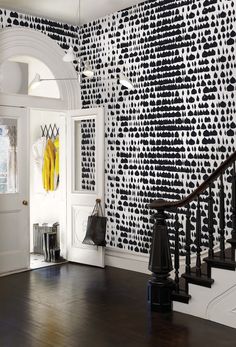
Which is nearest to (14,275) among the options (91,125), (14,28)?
(91,125)

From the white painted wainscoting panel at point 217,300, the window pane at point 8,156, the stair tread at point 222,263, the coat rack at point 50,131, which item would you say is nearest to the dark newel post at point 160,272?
the white painted wainscoting panel at point 217,300

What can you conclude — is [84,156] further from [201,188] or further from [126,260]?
[201,188]

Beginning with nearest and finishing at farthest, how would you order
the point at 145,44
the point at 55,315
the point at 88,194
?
the point at 55,315, the point at 145,44, the point at 88,194

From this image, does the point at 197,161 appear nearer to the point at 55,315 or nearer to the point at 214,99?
the point at 214,99

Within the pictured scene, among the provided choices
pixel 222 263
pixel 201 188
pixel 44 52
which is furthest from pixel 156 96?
pixel 222 263

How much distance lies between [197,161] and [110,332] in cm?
238

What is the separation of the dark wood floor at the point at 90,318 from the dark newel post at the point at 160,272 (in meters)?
0.14

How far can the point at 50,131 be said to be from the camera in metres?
7.68

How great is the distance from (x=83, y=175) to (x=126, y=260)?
1.44 m

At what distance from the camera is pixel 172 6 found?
19.3 feet

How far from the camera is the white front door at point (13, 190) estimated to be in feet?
20.6

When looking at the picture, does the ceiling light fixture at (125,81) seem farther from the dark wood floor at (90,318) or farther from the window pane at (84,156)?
the dark wood floor at (90,318)

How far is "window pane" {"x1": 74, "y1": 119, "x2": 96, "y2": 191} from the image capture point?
6.93 metres

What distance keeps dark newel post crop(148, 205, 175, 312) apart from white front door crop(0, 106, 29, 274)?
2.35 m
